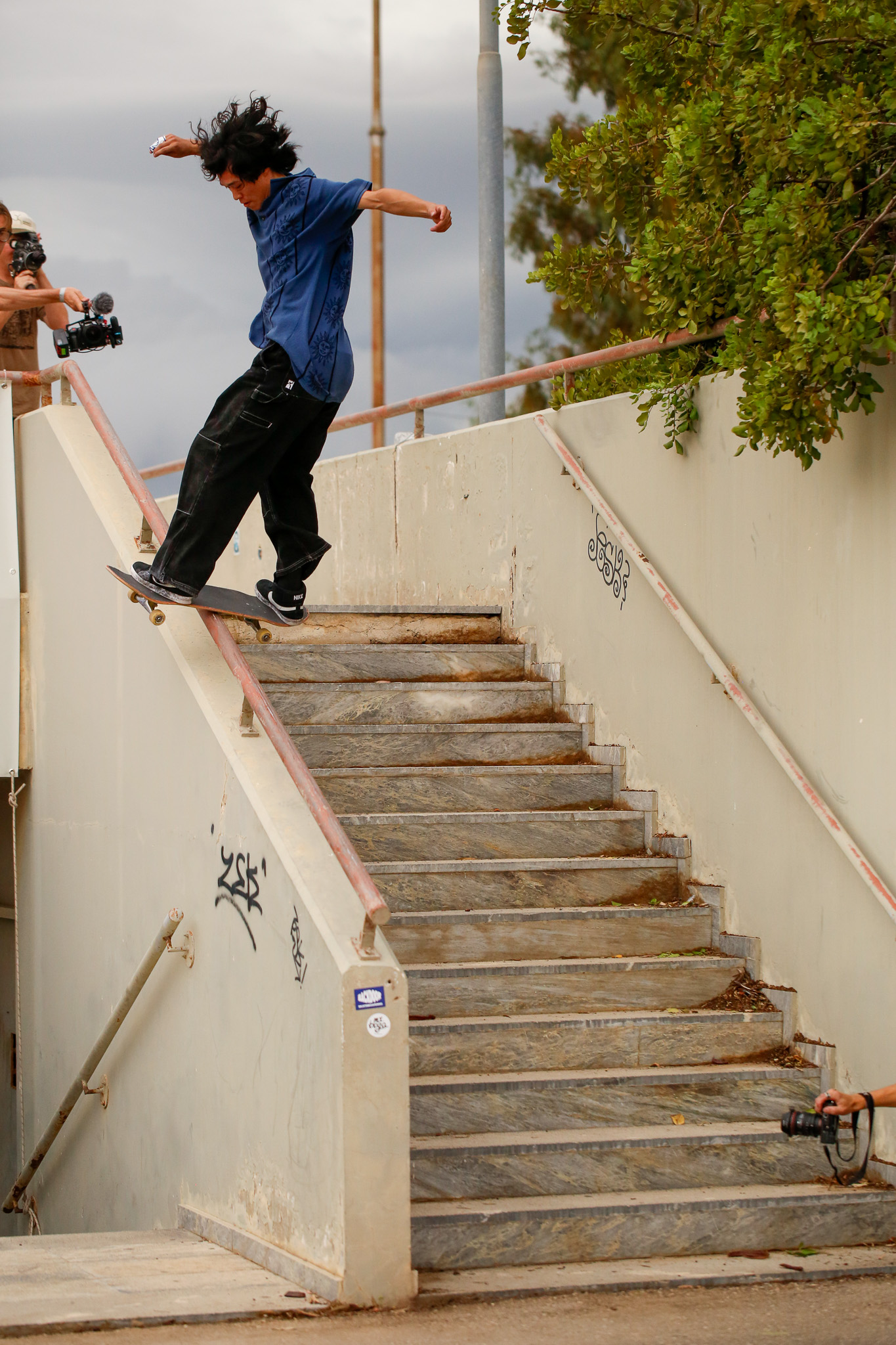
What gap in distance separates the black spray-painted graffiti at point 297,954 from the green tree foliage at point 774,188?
7.38 ft

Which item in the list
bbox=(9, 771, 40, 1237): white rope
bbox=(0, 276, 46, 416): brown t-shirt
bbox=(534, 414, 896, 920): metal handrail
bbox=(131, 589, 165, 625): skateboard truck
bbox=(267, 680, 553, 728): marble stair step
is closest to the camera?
bbox=(534, 414, 896, 920): metal handrail

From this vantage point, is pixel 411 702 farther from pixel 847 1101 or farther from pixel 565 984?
pixel 847 1101

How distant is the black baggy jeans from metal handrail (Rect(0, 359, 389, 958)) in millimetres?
204

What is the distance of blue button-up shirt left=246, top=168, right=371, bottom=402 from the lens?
5.65 m

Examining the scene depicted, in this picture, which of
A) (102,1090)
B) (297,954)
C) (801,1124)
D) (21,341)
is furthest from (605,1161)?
(21,341)

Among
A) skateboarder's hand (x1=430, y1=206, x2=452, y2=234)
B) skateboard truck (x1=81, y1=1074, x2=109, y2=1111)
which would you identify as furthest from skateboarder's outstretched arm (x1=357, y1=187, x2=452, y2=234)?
skateboard truck (x1=81, y1=1074, x2=109, y2=1111)

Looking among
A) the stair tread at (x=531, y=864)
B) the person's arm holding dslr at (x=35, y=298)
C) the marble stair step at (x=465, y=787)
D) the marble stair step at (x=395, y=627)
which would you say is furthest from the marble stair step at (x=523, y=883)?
the person's arm holding dslr at (x=35, y=298)

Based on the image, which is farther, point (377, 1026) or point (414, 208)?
point (414, 208)

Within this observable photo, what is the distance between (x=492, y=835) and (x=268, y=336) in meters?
2.29

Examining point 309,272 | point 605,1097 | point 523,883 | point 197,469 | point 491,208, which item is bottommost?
point 605,1097

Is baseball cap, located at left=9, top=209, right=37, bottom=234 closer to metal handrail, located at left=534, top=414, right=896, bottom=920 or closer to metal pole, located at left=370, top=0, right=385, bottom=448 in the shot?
metal handrail, located at left=534, top=414, right=896, bottom=920

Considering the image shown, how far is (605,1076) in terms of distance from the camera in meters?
5.45

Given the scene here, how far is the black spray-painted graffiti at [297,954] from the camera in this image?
15.5 ft

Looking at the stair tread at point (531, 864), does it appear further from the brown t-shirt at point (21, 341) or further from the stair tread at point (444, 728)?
the brown t-shirt at point (21, 341)
